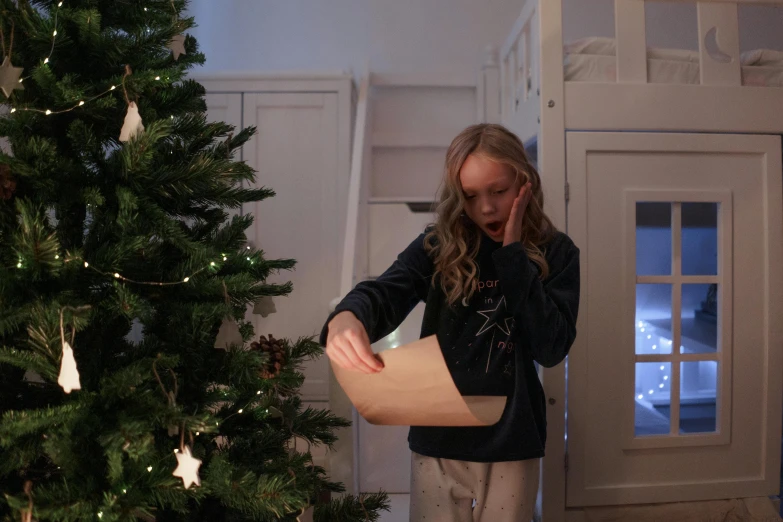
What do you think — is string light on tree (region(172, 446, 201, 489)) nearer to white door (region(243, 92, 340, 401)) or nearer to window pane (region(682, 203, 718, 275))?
window pane (region(682, 203, 718, 275))

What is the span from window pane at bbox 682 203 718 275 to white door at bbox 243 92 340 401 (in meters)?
1.24

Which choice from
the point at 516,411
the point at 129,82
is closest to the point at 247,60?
the point at 129,82

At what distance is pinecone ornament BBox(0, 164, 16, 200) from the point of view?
870mm

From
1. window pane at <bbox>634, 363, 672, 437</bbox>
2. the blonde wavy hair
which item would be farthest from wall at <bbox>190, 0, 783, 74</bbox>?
the blonde wavy hair

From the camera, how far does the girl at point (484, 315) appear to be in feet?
3.82

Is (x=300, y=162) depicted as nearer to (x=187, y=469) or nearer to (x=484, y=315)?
(x=484, y=315)

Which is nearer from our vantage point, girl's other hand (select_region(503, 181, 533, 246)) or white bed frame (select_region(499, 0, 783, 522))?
girl's other hand (select_region(503, 181, 533, 246))

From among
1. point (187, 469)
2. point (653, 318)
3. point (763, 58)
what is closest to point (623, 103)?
point (763, 58)

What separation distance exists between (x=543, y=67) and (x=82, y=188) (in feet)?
4.06

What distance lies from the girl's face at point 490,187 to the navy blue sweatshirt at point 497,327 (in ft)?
0.27

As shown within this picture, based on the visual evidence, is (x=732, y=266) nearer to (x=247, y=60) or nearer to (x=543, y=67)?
(x=543, y=67)

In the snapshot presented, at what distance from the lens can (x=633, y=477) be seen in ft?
5.81

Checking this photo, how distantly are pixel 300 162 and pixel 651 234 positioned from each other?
1.35 metres

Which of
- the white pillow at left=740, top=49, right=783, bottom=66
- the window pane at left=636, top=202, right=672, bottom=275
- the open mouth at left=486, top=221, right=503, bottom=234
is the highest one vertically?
the white pillow at left=740, top=49, right=783, bottom=66
